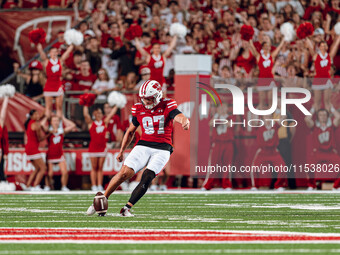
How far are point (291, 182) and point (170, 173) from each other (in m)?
2.43

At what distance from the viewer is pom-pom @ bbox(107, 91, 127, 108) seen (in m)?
16.7

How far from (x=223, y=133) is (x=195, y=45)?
10.2 ft

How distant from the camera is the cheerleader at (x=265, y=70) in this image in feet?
53.9

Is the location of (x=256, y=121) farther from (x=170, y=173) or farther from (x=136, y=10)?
(x=136, y=10)

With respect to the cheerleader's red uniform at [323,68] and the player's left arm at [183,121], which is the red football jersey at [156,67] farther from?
the player's left arm at [183,121]

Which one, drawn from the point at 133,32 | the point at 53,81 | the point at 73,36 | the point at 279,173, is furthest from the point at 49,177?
the point at 279,173

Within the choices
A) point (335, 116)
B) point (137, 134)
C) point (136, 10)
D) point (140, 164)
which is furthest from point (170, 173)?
point (140, 164)

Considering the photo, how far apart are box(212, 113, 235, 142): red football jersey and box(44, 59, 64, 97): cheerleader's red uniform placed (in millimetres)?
3392

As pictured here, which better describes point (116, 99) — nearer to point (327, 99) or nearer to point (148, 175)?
point (327, 99)

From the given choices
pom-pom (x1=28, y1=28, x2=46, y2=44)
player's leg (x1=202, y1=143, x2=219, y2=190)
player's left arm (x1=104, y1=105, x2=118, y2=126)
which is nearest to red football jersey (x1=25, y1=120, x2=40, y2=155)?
player's left arm (x1=104, y1=105, x2=118, y2=126)

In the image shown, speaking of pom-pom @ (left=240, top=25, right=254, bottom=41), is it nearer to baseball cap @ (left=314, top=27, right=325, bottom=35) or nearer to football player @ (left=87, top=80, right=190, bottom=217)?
baseball cap @ (left=314, top=27, right=325, bottom=35)

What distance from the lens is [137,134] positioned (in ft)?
52.6

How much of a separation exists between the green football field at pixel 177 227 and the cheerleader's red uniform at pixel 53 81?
16.4 ft

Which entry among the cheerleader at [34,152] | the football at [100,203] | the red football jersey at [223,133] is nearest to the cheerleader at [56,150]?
the cheerleader at [34,152]
